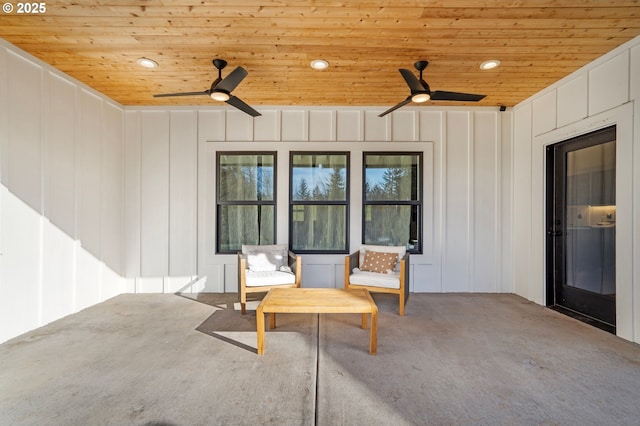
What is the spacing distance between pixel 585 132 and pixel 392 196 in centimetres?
243

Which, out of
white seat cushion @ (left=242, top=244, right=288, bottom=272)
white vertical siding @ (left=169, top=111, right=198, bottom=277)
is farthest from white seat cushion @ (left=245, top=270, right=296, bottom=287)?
white vertical siding @ (left=169, top=111, right=198, bottom=277)

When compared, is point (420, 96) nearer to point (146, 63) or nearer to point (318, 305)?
point (318, 305)

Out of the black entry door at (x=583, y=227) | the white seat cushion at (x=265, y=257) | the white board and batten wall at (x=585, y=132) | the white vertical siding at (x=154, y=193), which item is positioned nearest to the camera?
the white board and batten wall at (x=585, y=132)

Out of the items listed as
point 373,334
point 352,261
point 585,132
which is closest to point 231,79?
point 352,261

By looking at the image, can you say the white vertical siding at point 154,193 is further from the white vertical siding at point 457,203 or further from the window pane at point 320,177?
the white vertical siding at point 457,203

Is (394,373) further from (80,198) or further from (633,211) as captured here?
(80,198)

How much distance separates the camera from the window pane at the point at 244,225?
4.61 metres

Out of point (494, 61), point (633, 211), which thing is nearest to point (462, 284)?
point (633, 211)

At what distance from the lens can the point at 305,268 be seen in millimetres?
4535

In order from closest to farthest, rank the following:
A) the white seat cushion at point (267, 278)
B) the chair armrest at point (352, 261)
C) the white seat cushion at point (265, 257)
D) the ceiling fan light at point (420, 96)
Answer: the ceiling fan light at point (420, 96) → the white seat cushion at point (267, 278) → the chair armrest at point (352, 261) → the white seat cushion at point (265, 257)

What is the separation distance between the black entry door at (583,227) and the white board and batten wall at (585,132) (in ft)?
0.43

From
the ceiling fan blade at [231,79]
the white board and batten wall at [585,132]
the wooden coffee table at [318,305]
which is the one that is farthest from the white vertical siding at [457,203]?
the ceiling fan blade at [231,79]

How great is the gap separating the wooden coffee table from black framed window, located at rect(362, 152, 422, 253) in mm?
1827

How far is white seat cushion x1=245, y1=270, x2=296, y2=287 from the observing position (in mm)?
3549
